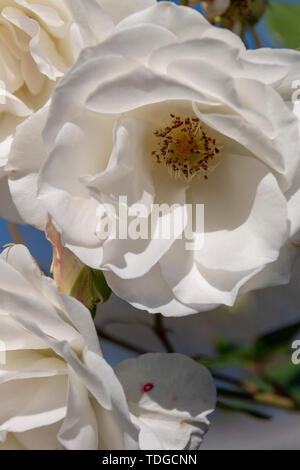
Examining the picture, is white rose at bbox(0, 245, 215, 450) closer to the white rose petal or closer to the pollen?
the white rose petal

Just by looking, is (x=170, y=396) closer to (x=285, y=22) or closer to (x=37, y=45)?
(x=37, y=45)

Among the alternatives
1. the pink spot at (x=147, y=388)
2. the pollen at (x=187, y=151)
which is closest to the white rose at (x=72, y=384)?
the pink spot at (x=147, y=388)

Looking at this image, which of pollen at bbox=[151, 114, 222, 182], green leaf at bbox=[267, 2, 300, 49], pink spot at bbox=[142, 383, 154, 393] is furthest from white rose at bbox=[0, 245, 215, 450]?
green leaf at bbox=[267, 2, 300, 49]

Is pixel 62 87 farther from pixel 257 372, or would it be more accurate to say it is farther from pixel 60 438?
pixel 257 372

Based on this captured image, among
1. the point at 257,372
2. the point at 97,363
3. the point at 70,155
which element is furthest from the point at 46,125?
the point at 257,372

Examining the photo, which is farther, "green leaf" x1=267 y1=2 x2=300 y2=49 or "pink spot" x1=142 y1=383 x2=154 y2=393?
"green leaf" x1=267 y1=2 x2=300 y2=49

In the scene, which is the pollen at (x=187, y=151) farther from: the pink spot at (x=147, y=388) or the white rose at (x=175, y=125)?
the pink spot at (x=147, y=388)
